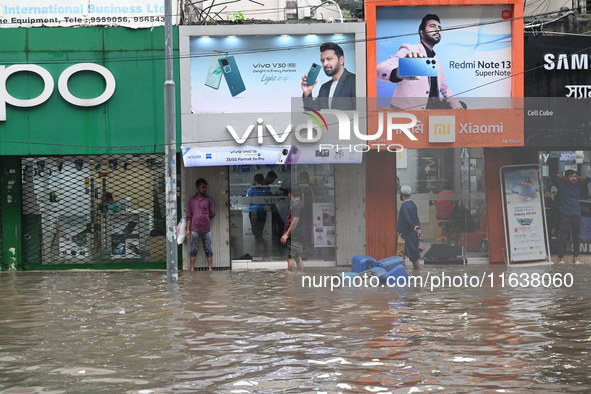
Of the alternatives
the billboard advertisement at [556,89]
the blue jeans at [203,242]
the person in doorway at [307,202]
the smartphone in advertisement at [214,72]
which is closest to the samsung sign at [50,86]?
the smartphone in advertisement at [214,72]

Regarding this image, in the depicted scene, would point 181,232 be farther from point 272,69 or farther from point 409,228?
point 409,228

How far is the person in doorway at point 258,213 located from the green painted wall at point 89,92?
211 centimetres

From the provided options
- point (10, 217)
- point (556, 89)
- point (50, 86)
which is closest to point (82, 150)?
point (50, 86)

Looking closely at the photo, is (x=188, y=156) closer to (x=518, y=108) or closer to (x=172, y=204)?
(x=172, y=204)

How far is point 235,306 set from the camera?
11523mm

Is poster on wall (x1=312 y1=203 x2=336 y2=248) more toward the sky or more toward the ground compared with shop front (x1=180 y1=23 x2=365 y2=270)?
more toward the ground

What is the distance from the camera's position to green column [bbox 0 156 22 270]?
16734 millimetres

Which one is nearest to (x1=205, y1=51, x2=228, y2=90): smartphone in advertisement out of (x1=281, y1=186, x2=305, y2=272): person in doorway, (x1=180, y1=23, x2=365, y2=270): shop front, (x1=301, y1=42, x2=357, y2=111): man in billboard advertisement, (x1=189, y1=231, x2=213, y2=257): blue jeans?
(x1=180, y1=23, x2=365, y2=270): shop front

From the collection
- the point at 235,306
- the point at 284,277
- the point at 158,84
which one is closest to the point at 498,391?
the point at 235,306

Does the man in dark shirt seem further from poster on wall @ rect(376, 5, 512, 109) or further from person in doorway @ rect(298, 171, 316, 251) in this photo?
person in doorway @ rect(298, 171, 316, 251)

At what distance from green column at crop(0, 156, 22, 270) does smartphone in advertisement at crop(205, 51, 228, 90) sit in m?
4.83

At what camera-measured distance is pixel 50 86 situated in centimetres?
1620

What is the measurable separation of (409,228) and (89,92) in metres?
7.48

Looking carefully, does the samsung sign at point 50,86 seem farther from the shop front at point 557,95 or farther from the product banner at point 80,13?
the shop front at point 557,95
